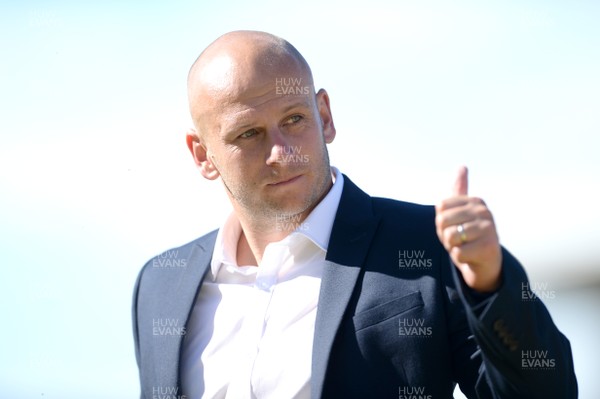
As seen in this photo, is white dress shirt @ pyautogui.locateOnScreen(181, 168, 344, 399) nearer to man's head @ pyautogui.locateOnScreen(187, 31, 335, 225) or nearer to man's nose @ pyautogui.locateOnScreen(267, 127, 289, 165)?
man's head @ pyautogui.locateOnScreen(187, 31, 335, 225)

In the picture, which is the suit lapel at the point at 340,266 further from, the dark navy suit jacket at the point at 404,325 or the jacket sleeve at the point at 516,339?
the jacket sleeve at the point at 516,339

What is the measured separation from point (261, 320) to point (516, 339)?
1242 millimetres

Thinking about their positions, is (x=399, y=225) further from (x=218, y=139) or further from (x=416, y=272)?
(x=218, y=139)

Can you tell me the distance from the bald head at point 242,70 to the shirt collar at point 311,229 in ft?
1.54

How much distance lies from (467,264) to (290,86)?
4.83 ft

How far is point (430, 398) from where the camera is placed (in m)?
3.78

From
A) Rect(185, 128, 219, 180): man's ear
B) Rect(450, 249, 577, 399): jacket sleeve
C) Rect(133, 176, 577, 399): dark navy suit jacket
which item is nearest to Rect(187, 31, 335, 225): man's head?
Rect(185, 128, 219, 180): man's ear

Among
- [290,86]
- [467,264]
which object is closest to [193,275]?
[290,86]

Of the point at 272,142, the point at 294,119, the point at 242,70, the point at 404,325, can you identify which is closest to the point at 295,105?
the point at 294,119

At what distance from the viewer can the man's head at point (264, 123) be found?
421 centimetres

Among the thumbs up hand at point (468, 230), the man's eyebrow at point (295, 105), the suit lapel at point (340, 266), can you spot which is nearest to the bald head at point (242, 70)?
the man's eyebrow at point (295, 105)

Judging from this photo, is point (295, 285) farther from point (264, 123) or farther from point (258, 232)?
point (264, 123)

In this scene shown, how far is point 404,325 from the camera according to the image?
385 cm

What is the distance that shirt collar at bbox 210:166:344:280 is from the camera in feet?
13.9
